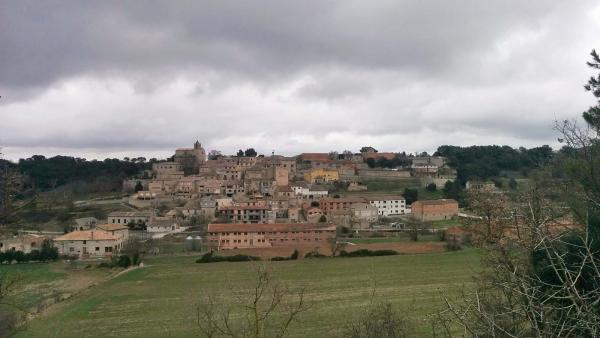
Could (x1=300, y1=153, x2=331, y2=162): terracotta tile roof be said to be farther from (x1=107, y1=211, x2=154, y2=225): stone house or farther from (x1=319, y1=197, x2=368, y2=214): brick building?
(x1=107, y1=211, x2=154, y2=225): stone house

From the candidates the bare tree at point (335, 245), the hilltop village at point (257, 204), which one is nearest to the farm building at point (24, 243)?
the hilltop village at point (257, 204)

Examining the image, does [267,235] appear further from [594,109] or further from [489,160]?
[489,160]

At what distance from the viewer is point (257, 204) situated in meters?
53.7

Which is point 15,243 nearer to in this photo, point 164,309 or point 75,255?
point 75,255

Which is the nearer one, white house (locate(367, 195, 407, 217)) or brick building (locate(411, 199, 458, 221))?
brick building (locate(411, 199, 458, 221))

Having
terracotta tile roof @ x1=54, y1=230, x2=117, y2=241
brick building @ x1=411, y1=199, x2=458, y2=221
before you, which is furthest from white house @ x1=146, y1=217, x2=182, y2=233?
brick building @ x1=411, y1=199, x2=458, y2=221

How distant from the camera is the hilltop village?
136 feet

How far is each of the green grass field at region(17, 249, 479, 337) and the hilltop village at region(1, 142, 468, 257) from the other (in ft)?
22.9

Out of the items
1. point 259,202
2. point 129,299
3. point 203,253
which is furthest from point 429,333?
point 259,202

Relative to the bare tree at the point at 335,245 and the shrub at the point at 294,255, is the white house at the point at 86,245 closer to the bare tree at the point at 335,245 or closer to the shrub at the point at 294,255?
the shrub at the point at 294,255

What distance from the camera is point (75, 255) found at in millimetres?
39906

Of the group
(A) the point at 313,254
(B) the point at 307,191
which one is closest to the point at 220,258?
(A) the point at 313,254

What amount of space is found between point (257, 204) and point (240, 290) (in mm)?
39245

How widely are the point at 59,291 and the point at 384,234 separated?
28.8 meters
